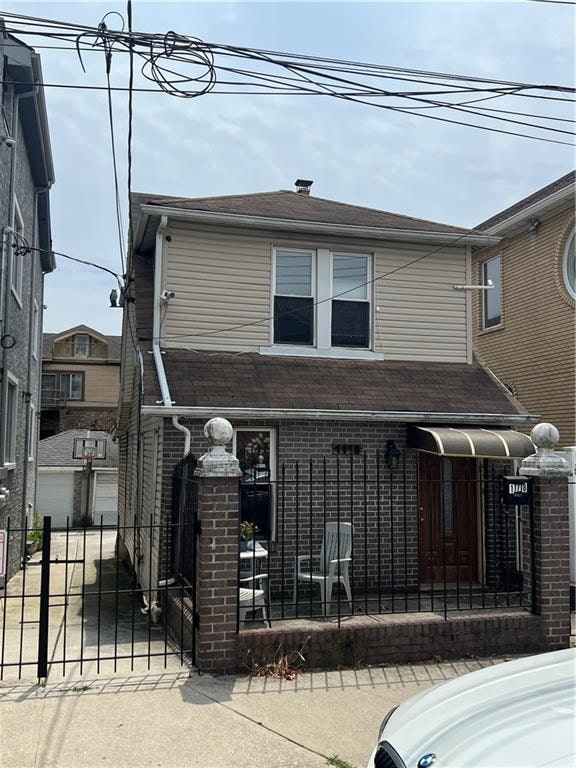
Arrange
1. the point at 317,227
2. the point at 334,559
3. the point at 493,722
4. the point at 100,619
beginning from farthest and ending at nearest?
the point at 317,227, the point at 334,559, the point at 100,619, the point at 493,722

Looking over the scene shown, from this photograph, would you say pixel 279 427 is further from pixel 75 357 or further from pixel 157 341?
pixel 75 357

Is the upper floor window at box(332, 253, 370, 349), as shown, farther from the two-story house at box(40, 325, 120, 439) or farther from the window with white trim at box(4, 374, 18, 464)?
the two-story house at box(40, 325, 120, 439)

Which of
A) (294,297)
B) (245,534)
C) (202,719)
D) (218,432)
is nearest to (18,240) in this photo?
(294,297)

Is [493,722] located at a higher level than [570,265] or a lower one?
lower

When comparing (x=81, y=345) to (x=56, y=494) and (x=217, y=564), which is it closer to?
(x=56, y=494)

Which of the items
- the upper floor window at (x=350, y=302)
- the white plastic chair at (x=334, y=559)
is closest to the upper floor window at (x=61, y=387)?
the upper floor window at (x=350, y=302)

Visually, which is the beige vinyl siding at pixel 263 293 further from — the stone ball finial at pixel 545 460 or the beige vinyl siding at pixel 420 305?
the stone ball finial at pixel 545 460

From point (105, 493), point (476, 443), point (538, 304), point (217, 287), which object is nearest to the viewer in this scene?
point (476, 443)

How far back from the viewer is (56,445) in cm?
2533

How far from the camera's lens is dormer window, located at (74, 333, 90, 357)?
33219 mm

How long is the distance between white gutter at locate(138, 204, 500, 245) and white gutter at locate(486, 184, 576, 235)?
229 cm

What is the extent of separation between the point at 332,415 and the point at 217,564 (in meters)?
3.01

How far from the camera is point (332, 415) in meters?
7.89

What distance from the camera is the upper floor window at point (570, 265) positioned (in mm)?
11445
